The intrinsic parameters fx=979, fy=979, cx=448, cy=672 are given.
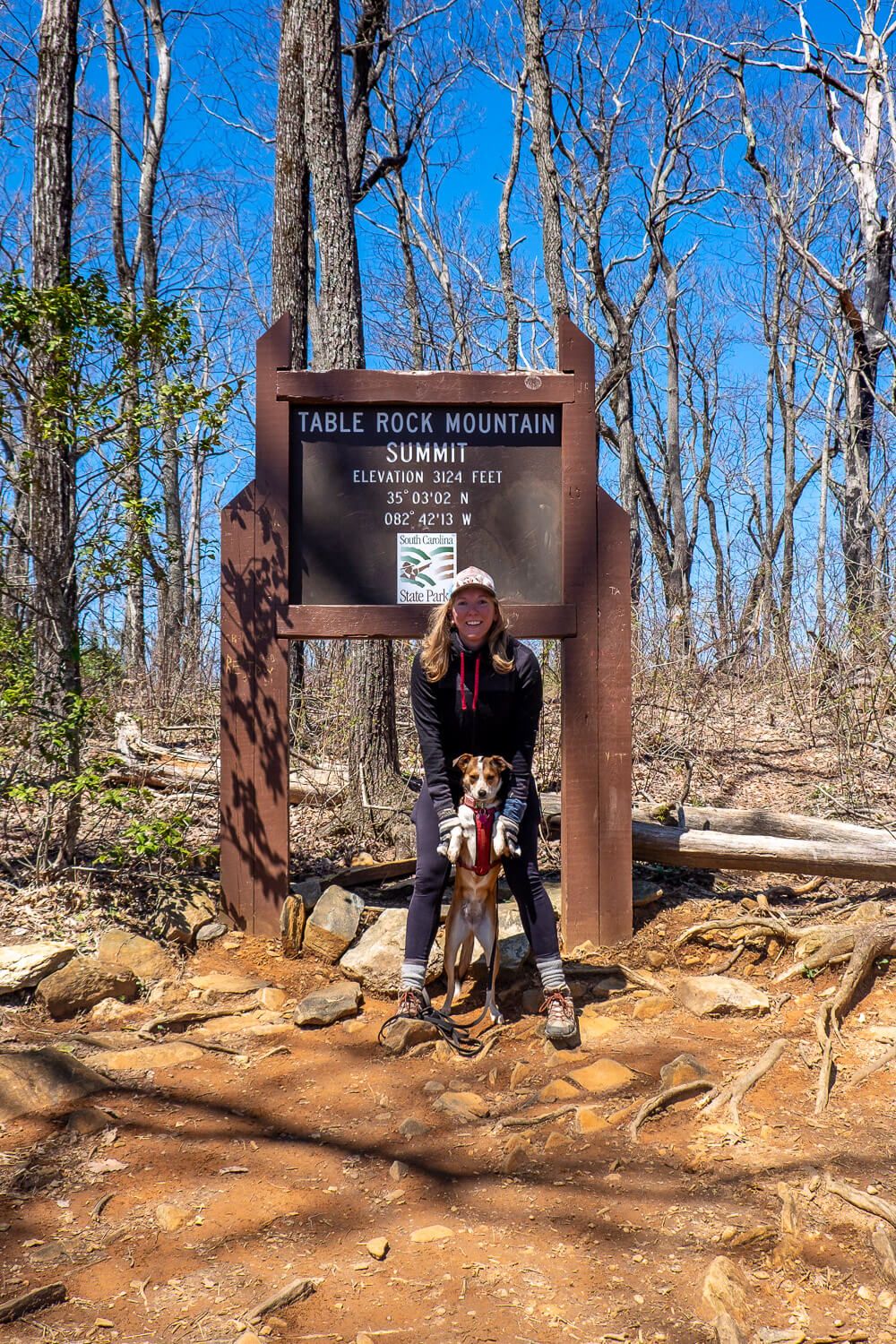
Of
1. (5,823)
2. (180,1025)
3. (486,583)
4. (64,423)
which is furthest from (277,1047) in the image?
(64,423)

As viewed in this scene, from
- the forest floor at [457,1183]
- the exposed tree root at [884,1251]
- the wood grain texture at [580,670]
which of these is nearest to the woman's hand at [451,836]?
the forest floor at [457,1183]

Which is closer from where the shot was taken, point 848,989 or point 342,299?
point 848,989

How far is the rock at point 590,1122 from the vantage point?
389 centimetres

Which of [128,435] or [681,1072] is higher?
[128,435]

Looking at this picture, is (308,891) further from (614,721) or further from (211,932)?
(614,721)

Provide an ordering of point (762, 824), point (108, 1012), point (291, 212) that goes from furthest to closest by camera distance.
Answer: point (291, 212) < point (762, 824) < point (108, 1012)

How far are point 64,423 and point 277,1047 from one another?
4.07 m

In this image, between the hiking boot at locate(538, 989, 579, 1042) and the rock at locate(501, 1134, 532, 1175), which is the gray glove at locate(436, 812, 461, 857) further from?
the rock at locate(501, 1134, 532, 1175)

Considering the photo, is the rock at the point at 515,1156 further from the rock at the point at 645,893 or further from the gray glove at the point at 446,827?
the rock at the point at 645,893

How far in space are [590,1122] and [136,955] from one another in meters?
2.92

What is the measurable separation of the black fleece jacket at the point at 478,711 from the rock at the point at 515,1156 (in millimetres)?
1662

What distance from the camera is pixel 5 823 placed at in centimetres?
670

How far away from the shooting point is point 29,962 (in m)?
5.38

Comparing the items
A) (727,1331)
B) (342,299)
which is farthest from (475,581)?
(342,299)
